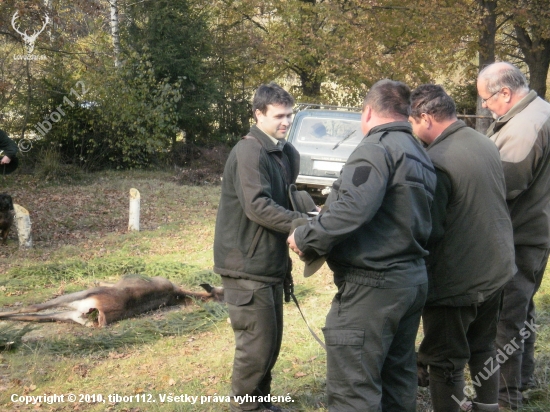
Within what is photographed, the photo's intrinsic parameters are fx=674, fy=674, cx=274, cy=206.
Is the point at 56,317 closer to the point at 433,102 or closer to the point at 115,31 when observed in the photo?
the point at 433,102

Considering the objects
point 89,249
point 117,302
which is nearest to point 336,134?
point 89,249

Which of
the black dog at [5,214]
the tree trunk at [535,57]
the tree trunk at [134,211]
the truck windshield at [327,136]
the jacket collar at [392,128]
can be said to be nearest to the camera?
the jacket collar at [392,128]

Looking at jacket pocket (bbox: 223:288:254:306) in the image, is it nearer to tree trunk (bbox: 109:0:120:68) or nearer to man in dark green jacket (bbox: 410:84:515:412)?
man in dark green jacket (bbox: 410:84:515:412)

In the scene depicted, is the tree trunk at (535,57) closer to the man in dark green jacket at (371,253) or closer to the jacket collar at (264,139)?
the jacket collar at (264,139)

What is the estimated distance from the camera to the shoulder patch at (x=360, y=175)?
11.2 ft

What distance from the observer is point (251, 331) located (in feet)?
14.0

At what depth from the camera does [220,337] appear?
21.5 feet

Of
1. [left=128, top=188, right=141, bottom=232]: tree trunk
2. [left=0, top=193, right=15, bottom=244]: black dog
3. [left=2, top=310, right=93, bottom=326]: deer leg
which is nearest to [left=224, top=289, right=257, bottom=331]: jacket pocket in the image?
[left=2, top=310, right=93, bottom=326]: deer leg

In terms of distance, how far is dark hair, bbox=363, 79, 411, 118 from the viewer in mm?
3643

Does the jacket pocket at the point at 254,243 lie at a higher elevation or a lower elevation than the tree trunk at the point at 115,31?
lower

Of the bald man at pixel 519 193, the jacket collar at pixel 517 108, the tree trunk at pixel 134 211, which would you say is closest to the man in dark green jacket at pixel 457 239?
the bald man at pixel 519 193

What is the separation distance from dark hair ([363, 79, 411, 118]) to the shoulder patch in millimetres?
392

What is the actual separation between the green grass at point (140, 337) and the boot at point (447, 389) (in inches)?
21.9

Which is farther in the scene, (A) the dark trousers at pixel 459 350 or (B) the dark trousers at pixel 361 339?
(A) the dark trousers at pixel 459 350
